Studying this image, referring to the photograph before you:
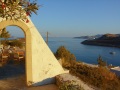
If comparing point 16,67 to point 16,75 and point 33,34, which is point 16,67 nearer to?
point 16,75

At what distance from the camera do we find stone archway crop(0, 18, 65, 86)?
834cm

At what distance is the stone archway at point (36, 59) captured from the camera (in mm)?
8344

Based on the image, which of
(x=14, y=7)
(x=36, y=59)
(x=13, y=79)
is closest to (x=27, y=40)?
(x=36, y=59)

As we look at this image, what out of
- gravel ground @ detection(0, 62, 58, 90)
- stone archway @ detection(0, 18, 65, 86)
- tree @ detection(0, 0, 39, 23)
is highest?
tree @ detection(0, 0, 39, 23)

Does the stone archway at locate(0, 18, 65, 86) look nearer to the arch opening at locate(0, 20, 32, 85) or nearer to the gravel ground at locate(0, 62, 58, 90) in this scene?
the arch opening at locate(0, 20, 32, 85)

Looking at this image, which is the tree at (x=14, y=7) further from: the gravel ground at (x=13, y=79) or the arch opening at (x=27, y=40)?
the gravel ground at (x=13, y=79)

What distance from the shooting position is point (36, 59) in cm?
865

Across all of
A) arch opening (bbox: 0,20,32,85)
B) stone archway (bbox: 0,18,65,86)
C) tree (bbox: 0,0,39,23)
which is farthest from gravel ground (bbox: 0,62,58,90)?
tree (bbox: 0,0,39,23)

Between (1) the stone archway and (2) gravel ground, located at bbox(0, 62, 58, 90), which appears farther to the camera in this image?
(2) gravel ground, located at bbox(0, 62, 58, 90)

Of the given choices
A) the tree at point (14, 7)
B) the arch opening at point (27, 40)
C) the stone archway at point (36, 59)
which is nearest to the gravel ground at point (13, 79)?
the stone archway at point (36, 59)

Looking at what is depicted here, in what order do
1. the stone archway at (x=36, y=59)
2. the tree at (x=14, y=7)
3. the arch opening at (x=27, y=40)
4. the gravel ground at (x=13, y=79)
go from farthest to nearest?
the gravel ground at (x=13, y=79) → the stone archway at (x=36, y=59) → the arch opening at (x=27, y=40) → the tree at (x=14, y=7)

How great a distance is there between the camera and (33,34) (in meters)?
8.46

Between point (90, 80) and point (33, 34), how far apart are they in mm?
2809

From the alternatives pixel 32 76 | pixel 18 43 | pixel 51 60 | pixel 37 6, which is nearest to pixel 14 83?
pixel 32 76
